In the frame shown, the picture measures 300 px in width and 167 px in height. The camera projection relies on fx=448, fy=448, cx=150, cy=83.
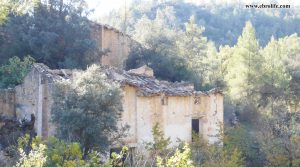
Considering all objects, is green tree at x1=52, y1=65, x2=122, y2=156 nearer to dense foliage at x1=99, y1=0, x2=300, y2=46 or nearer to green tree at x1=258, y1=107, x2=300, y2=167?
green tree at x1=258, y1=107, x2=300, y2=167

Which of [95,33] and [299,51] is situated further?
[299,51]

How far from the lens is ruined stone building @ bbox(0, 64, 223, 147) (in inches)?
754

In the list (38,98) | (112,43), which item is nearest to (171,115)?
(38,98)

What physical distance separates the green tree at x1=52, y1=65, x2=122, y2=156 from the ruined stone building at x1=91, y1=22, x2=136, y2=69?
15.3 m

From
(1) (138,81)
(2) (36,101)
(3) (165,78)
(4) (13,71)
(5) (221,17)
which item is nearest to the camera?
(2) (36,101)

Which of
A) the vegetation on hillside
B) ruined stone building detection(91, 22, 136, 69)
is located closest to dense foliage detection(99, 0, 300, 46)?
the vegetation on hillside

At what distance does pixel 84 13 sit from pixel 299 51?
19.1 meters

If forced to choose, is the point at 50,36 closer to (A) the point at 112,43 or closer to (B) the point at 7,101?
(B) the point at 7,101

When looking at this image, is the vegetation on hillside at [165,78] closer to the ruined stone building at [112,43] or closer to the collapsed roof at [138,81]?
the ruined stone building at [112,43]

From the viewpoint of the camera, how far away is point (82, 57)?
2667 cm

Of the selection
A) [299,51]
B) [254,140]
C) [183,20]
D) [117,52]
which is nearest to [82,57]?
[117,52]

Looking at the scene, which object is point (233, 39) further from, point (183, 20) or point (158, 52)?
point (158, 52)

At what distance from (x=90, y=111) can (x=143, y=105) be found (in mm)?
6358

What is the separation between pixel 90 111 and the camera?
1361 centimetres
